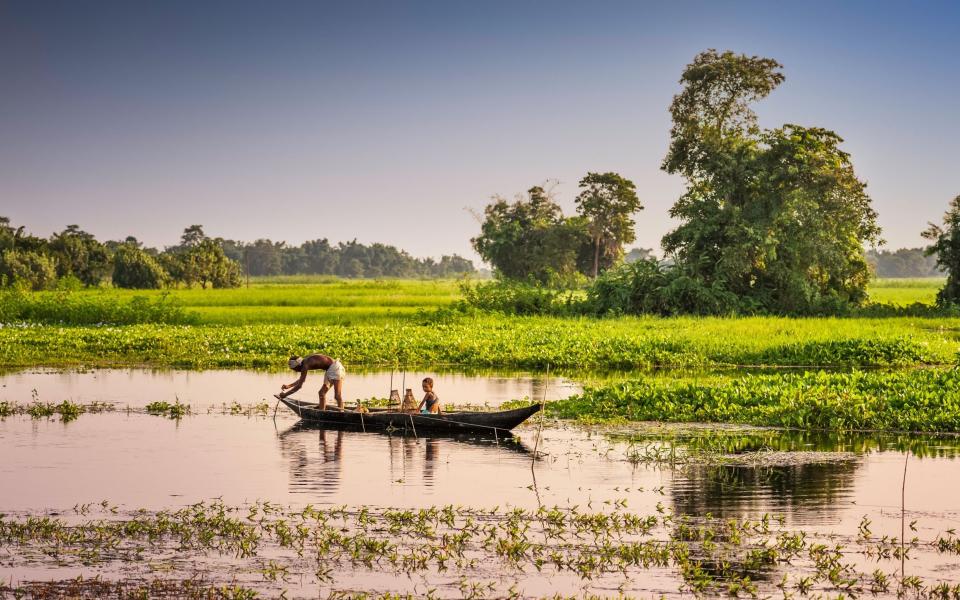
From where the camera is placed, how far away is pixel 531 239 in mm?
79500

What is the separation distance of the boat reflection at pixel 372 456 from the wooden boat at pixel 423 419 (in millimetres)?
150

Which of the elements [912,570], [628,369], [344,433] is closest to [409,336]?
[628,369]

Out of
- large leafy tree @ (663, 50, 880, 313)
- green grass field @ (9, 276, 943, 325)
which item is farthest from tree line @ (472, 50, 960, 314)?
green grass field @ (9, 276, 943, 325)

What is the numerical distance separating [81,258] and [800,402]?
71.3m

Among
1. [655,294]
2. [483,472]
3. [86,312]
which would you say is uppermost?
[655,294]

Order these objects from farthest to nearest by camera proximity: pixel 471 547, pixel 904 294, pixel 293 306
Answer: pixel 904 294
pixel 293 306
pixel 471 547

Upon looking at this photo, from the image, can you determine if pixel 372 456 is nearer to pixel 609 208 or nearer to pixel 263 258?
pixel 609 208

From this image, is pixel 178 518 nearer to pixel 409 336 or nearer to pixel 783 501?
pixel 783 501

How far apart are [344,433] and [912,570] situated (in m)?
10.2

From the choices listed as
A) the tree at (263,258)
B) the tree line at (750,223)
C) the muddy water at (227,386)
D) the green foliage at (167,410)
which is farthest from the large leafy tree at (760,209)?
the tree at (263,258)

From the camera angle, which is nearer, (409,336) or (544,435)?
(544,435)

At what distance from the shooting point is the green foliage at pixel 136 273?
77500mm

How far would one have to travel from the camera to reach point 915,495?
1325 centimetres

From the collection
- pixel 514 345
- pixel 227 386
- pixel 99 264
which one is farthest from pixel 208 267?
pixel 227 386
